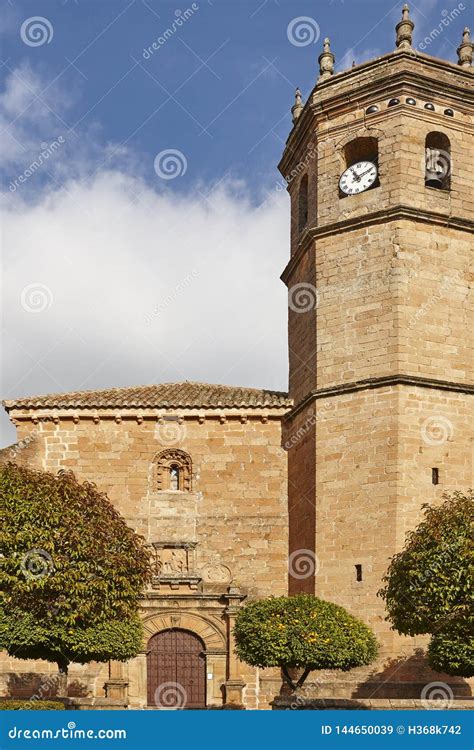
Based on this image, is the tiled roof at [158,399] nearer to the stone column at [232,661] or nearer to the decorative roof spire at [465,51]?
the stone column at [232,661]

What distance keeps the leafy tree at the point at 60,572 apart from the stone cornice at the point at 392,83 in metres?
11.4

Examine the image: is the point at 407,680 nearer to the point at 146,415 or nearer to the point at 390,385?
the point at 390,385

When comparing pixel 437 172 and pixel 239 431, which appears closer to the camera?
pixel 437 172

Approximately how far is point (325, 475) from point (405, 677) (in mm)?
4481

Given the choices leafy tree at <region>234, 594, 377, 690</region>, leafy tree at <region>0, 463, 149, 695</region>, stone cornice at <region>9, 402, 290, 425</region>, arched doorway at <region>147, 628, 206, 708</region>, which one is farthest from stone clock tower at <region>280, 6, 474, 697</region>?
leafy tree at <region>0, 463, 149, 695</region>

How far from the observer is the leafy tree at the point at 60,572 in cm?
1534

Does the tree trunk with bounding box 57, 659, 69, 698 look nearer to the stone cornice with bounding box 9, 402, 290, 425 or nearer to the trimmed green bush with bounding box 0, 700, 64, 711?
the trimmed green bush with bounding box 0, 700, 64, 711

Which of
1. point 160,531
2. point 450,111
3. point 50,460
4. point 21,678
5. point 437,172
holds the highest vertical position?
point 450,111

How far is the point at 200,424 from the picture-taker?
23328 millimetres

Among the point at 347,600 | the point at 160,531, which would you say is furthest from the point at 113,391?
the point at 347,600

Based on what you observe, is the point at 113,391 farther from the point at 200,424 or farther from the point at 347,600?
the point at 347,600

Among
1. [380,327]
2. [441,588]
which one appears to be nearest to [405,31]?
[380,327]

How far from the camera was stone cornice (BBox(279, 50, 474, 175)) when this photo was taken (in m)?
21.5

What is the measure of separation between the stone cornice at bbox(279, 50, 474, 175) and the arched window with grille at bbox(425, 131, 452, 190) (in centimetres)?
92
